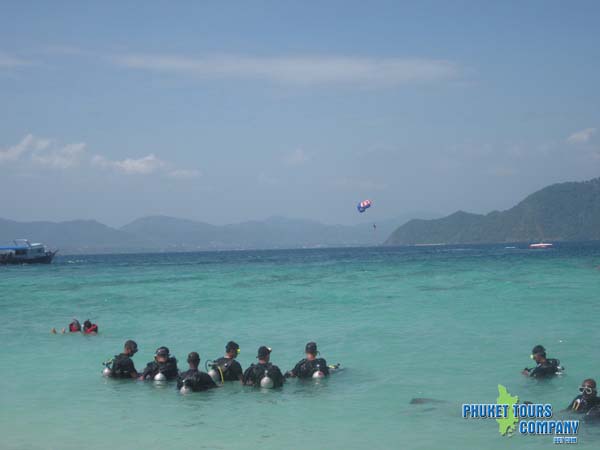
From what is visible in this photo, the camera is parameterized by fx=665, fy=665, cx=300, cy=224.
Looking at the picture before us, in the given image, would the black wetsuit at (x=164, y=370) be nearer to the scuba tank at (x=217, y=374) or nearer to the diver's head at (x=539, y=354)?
the scuba tank at (x=217, y=374)

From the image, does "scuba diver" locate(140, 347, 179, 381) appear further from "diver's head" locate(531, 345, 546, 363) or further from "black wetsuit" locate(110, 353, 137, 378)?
"diver's head" locate(531, 345, 546, 363)

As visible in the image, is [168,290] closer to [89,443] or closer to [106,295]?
[106,295]

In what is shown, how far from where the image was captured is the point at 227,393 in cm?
1339

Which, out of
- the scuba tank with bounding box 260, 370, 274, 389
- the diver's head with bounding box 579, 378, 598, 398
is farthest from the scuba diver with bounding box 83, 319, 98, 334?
the diver's head with bounding box 579, 378, 598, 398

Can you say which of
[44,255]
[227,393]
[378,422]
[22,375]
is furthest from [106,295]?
[44,255]

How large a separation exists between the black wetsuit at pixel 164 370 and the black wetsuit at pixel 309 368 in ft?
8.54

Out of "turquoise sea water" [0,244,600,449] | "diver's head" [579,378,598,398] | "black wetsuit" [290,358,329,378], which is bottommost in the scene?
"turquoise sea water" [0,244,600,449]

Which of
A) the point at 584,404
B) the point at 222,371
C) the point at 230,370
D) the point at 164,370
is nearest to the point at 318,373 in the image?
the point at 230,370

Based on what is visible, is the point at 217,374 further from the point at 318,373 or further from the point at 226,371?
the point at 318,373

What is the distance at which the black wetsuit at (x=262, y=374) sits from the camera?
13.6m

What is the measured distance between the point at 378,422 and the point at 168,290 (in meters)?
31.5

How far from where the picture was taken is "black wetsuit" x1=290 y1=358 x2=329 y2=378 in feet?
46.9

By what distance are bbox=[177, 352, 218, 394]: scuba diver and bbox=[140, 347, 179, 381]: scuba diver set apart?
88cm

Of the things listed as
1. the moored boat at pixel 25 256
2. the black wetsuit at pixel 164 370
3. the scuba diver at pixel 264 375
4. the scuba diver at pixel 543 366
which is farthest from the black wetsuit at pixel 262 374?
the moored boat at pixel 25 256
